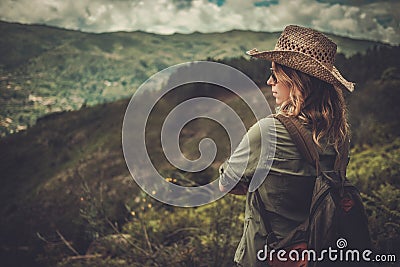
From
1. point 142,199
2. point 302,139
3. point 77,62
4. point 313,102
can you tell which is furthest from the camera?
point 77,62

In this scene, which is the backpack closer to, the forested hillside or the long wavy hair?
the long wavy hair

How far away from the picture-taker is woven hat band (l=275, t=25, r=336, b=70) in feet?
6.68

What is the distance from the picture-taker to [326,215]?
6.23ft

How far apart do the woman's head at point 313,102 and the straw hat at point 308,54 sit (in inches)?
1.9

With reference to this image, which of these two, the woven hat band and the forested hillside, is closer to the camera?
the woven hat band

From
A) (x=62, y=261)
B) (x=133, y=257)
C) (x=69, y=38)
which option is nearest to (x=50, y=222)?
(x=62, y=261)

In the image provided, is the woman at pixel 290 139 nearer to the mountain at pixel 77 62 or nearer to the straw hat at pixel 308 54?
the straw hat at pixel 308 54

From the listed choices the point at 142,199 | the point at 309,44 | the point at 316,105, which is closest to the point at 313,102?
the point at 316,105

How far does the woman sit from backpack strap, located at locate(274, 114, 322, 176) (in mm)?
25

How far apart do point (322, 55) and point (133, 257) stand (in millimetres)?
3181

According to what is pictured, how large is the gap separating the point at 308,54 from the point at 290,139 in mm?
455

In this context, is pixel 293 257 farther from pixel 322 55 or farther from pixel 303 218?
pixel 322 55

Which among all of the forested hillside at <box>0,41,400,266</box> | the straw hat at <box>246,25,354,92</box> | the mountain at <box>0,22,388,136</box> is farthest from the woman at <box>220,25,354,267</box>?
the mountain at <box>0,22,388,136</box>

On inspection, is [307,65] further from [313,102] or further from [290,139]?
[290,139]
